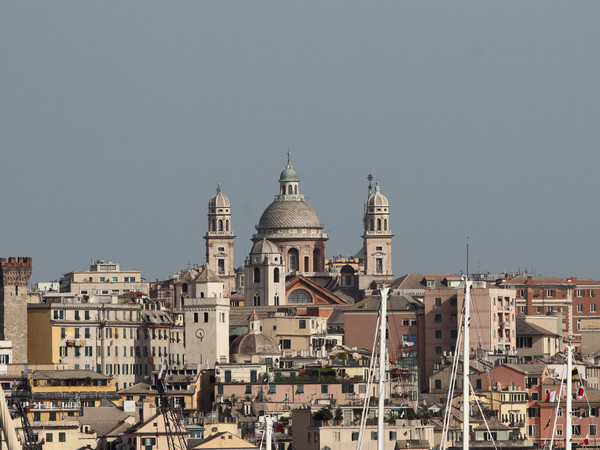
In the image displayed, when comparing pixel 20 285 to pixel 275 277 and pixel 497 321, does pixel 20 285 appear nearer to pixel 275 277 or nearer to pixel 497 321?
pixel 497 321

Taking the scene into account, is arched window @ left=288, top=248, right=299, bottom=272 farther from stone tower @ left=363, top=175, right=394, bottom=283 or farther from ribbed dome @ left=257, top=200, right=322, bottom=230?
stone tower @ left=363, top=175, right=394, bottom=283

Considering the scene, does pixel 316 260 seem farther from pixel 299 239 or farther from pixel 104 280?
pixel 104 280

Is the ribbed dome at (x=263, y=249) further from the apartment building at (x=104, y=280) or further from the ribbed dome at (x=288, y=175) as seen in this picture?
the ribbed dome at (x=288, y=175)

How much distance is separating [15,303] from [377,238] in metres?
65.3

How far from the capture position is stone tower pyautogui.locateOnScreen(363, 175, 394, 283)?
164m

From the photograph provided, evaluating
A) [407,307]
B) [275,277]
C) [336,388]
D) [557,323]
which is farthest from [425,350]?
[275,277]

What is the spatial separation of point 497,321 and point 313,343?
1121 centimetres

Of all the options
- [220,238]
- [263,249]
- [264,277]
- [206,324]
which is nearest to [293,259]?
[220,238]

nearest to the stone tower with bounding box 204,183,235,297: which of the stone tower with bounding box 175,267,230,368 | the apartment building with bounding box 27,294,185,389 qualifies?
the stone tower with bounding box 175,267,230,368

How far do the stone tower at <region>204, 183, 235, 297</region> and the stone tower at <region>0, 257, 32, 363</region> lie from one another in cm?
5848

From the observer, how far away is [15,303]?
345ft

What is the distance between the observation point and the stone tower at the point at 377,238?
164 metres

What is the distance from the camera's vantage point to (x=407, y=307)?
116688 mm

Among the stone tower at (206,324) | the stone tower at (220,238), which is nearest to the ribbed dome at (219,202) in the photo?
the stone tower at (220,238)
